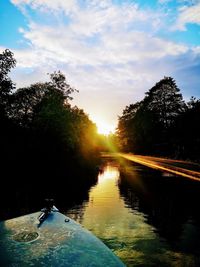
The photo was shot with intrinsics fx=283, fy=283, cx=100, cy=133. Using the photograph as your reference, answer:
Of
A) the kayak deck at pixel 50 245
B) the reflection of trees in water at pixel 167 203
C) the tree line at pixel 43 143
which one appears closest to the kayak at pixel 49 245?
the kayak deck at pixel 50 245

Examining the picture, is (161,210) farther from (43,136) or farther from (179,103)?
(179,103)

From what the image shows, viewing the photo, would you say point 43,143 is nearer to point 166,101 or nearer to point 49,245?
point 49,245

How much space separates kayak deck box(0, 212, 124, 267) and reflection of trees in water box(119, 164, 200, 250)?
12.1 ft

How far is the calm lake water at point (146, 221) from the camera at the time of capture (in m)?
8.69

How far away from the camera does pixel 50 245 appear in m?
7.12

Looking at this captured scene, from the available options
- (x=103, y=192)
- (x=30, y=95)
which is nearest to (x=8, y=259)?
(x=103, y=192)

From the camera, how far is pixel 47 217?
966 centimetres

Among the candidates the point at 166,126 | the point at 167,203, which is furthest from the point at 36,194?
the point at 166,126

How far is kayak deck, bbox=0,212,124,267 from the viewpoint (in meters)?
6.16

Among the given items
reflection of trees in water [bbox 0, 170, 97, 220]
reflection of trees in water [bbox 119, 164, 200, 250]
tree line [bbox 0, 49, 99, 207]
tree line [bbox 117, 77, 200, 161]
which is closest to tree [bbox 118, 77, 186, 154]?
tree line [bbox 117, 77, 200, 161]

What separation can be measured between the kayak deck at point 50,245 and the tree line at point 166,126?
121 ft

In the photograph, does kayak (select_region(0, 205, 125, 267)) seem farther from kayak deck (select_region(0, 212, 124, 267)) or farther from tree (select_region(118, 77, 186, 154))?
tree (select_region(118, 77, 186, 154))

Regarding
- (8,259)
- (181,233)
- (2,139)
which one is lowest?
(181,233)

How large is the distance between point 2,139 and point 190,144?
96.4 ft
